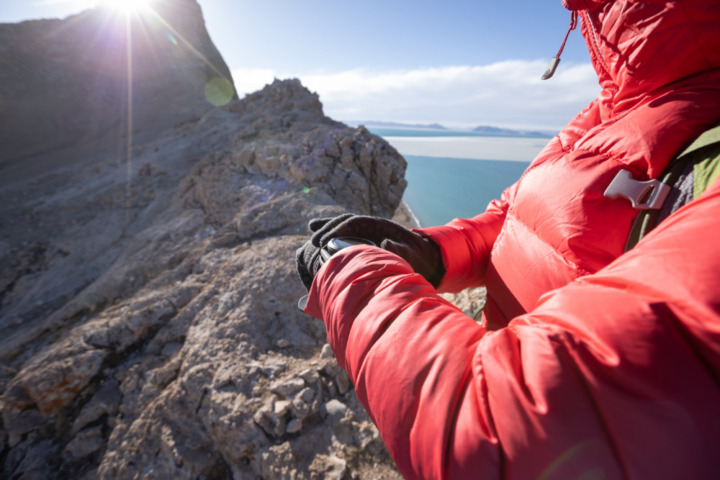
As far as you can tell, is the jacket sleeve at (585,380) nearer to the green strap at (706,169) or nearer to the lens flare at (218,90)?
the green strap at (706,169)

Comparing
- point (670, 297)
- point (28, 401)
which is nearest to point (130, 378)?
point (28, 401)

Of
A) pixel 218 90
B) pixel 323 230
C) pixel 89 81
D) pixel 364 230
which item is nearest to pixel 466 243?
pixel 364 230

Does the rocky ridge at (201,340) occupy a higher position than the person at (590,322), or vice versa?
the person at (590,322)

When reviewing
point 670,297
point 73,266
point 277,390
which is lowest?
point 73,266

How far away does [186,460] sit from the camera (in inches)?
66.9

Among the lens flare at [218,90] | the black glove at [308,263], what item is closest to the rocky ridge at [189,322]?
the black glove at [308,263]

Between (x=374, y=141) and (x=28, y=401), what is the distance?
4.58 meters

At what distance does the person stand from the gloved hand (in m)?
0.20

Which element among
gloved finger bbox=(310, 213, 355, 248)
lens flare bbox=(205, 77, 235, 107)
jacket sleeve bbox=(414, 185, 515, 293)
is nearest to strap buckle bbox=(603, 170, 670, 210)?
jacket sleeve bbox=(414, 185, 515, 293)

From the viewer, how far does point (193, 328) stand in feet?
7.96

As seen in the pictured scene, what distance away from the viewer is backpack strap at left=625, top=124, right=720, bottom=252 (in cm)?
67

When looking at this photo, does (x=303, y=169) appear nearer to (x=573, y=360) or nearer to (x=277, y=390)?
(x=277, y=390)

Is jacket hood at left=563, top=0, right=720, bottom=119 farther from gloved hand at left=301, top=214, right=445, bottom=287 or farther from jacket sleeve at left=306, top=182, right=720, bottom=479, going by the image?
gloved hand at left=301, top=214, right=445, bottom=287

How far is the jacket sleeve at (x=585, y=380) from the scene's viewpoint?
0.44 metres
